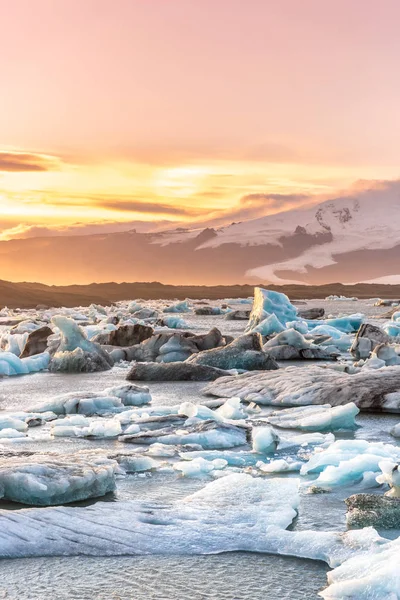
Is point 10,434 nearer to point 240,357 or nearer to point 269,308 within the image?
point 240,357

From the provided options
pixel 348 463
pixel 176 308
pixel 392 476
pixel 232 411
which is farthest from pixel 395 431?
pixel 176 308

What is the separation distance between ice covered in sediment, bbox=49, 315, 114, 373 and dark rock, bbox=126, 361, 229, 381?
2.40m

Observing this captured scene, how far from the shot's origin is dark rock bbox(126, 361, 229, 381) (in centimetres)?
1437

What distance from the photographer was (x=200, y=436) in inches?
326

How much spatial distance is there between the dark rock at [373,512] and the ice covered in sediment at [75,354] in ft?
38.1

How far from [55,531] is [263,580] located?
4.61ft

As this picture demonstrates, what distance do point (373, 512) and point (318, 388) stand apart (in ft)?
18.6

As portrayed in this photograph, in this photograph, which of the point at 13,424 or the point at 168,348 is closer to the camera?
the point at 13,424

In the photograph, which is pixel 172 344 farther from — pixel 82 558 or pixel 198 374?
pixel 82 558

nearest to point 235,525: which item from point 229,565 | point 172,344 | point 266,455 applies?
point 229,565

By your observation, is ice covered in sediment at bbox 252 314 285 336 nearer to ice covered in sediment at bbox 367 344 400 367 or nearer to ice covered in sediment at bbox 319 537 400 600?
ice covered in sediment at bbox 367 344 400 367

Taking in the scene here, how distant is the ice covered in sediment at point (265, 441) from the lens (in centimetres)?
784

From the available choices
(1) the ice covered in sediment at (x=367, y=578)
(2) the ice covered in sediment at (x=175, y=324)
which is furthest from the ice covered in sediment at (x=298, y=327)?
(1) the ice covered in sediment at (x=367, y=578)

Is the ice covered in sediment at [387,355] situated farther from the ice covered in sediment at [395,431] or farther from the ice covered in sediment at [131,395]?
the ice covered in sediment at [395,431]
